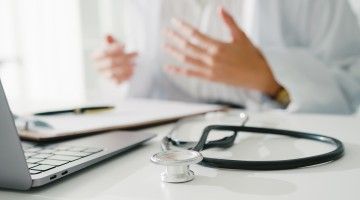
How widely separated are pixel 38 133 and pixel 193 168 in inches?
8.0

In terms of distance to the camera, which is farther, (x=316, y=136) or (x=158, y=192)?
(x=316, y=136)

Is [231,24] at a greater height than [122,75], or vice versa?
[231,24]

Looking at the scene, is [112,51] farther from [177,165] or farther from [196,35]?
[177,165]

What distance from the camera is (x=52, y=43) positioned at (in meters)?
1.74

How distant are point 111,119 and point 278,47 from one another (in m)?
0.38

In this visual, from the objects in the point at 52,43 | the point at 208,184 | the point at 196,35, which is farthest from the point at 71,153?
the point at 52,43

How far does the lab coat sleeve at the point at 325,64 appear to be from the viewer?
709 mm

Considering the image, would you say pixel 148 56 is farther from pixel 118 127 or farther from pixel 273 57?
pixel 118 127

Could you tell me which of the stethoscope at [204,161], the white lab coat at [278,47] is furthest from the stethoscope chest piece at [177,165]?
the white lab coat at [278,47]

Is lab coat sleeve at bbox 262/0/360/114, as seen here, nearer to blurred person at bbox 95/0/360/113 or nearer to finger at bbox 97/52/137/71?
blurred person at bbox 95/0/360/113

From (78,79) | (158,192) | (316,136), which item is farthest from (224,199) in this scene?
(78,79)

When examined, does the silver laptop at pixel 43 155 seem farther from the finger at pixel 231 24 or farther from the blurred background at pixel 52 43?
the blurred background at pixel 52 43

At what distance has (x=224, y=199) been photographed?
25cm

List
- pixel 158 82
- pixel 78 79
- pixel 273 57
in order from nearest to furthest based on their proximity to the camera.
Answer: pixel 273 57
pixel 158 82
pixel 78 79
